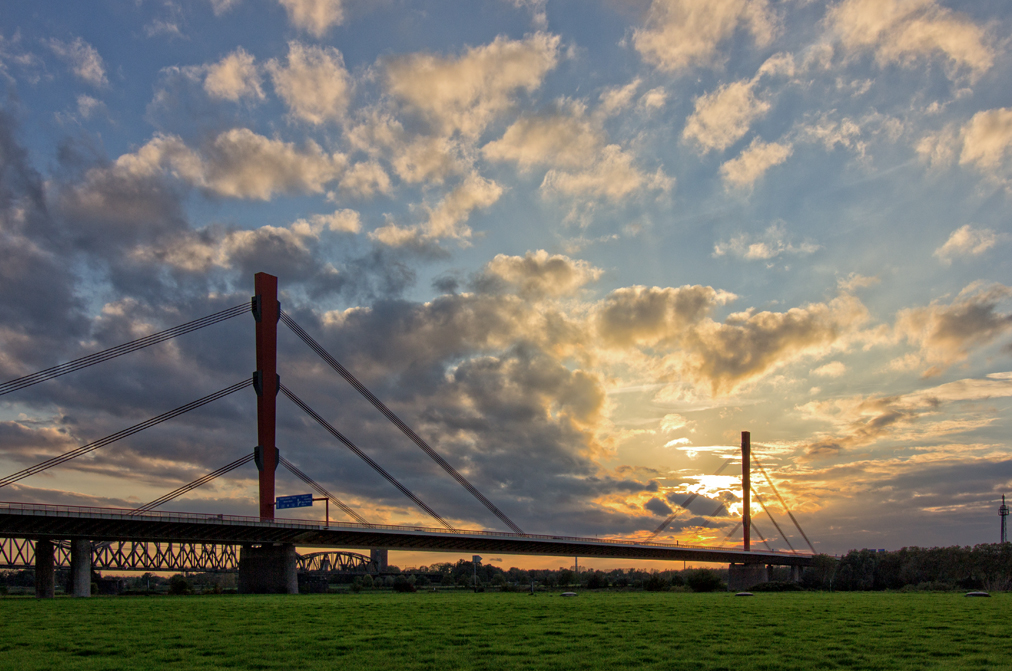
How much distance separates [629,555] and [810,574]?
43686mm

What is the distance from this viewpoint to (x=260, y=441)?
83125 millimetres

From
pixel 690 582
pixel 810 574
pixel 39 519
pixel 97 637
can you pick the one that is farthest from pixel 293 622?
pixel 810 574

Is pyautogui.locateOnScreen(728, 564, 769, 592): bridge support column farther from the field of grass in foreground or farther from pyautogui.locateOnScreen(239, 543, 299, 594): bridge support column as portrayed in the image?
the field of grass in foreground

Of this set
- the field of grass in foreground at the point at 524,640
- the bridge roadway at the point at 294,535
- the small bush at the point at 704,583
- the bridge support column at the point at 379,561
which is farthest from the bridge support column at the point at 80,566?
the bridge support column at the point at 379,561

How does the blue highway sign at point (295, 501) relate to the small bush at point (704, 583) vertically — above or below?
above

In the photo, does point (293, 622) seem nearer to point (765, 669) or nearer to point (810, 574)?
point (765, 669)

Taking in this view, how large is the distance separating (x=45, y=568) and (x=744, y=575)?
137966 millimetres

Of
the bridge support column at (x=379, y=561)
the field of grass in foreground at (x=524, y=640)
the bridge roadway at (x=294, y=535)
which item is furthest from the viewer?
the bridge support column at (x=379, y=561)

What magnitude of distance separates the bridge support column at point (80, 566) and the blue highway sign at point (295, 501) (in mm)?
27552

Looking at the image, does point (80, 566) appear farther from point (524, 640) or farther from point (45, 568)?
point (524, 640)

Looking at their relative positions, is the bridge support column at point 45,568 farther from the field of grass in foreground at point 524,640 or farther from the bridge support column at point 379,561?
the bridge support column at point 379,561

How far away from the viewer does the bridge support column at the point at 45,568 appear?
237 feet

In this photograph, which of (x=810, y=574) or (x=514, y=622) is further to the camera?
(x=810, y=574)

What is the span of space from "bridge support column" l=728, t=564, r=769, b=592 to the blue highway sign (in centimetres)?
10357
